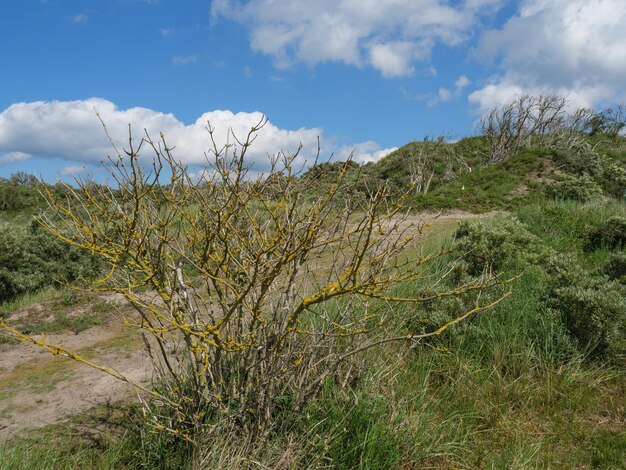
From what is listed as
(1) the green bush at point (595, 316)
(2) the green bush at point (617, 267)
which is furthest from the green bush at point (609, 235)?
(1) the green bush at point (595, 316)

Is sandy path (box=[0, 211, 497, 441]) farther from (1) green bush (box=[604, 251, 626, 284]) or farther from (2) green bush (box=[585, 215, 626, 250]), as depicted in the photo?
(2) green bush (box=[585, 215, 626, 250])

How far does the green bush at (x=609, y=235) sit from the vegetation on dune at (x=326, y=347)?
170cm

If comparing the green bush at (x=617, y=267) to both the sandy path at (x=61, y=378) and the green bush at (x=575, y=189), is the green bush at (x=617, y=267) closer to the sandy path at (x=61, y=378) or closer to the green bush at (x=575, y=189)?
the sandy path at (x=61, y=378)

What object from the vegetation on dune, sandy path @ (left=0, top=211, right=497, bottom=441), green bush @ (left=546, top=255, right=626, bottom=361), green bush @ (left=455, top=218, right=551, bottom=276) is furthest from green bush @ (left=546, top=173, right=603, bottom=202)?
sandy path @ (left=0, top=211, right=497, bottom=441)

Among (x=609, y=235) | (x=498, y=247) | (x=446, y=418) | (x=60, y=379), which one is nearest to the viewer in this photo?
(x=446, y=418)

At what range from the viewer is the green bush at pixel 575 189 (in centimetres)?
1370

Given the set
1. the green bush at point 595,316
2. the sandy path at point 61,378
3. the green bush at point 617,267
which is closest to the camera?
the sandy path at point 61,378

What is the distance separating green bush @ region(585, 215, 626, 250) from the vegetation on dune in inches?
67.0

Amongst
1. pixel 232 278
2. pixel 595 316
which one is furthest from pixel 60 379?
pixel 595 316

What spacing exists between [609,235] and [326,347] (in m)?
6.36

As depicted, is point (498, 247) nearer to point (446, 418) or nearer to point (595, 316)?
point (595, 316)

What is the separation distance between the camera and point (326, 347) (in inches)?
141

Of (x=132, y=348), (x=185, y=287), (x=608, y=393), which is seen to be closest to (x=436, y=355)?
(x=608, y=393)

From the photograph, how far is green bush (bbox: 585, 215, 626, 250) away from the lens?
791 cm
